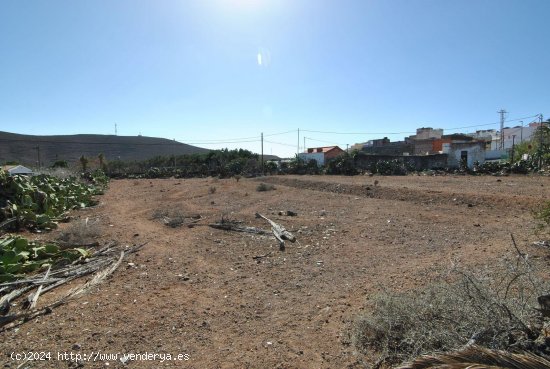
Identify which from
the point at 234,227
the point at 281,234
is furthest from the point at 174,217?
the point at 281,234

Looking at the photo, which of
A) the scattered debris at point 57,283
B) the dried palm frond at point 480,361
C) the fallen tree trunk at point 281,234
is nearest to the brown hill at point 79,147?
the fallen tree trunk at point 281,234

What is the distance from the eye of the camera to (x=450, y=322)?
2.69 meters

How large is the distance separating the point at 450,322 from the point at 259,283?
2615mm

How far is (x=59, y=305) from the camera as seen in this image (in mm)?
4055

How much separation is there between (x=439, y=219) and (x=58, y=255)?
8078 mm

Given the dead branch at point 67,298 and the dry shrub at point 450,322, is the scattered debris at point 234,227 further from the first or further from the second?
the dry shrub at point 450,322

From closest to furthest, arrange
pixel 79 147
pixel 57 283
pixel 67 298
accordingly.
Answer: pixel 67 298 < pixel 57 283 < pixel 79 147

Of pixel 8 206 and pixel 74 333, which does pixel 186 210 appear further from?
pixel 74 333

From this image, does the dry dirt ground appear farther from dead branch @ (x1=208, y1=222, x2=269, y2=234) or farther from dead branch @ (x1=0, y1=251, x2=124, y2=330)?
dead branch @ (x1=208, y1=222, x2=269, y2=234)

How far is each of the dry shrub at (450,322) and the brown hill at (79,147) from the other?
170 ft

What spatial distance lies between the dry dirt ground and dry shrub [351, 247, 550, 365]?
0.87 ft

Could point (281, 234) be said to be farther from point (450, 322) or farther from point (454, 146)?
A: point (454, 146)

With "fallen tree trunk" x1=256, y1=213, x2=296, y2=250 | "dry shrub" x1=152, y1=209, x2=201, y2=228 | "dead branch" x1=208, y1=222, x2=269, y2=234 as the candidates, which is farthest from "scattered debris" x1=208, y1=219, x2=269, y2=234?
"dry shrub" x1=152, y1=209, x2=201, y2=228

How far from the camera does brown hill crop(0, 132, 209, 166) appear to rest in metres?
50.0
